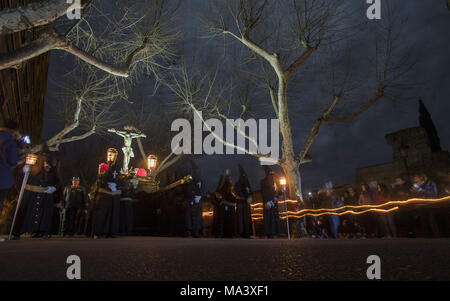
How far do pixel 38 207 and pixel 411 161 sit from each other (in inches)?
1192

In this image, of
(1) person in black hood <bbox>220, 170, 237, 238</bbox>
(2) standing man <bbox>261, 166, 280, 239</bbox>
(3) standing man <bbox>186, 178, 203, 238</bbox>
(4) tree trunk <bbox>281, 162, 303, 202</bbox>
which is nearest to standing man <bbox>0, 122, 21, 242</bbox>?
(3) standing man <bbox>186, 178, 203, 238</bbox>

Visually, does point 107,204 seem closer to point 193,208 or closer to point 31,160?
point 31,160

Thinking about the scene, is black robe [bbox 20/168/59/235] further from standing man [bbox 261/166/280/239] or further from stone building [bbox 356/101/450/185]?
stone building [bbox 356/101/450/185]

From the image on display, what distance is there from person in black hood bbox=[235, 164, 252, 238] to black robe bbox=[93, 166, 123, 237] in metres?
4.82

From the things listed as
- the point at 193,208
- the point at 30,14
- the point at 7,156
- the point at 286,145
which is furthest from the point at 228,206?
the point at 30,14

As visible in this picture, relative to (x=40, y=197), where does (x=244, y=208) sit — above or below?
below

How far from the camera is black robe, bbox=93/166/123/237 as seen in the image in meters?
8.14

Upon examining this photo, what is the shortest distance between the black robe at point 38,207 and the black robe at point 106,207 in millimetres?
1530

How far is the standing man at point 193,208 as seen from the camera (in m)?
10.9

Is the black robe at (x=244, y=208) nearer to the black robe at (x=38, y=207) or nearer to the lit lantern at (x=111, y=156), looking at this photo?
the lit lantern at (x=111, y=156)

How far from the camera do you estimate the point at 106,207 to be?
8219 millimetres

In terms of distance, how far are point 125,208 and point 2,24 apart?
7.19 m
